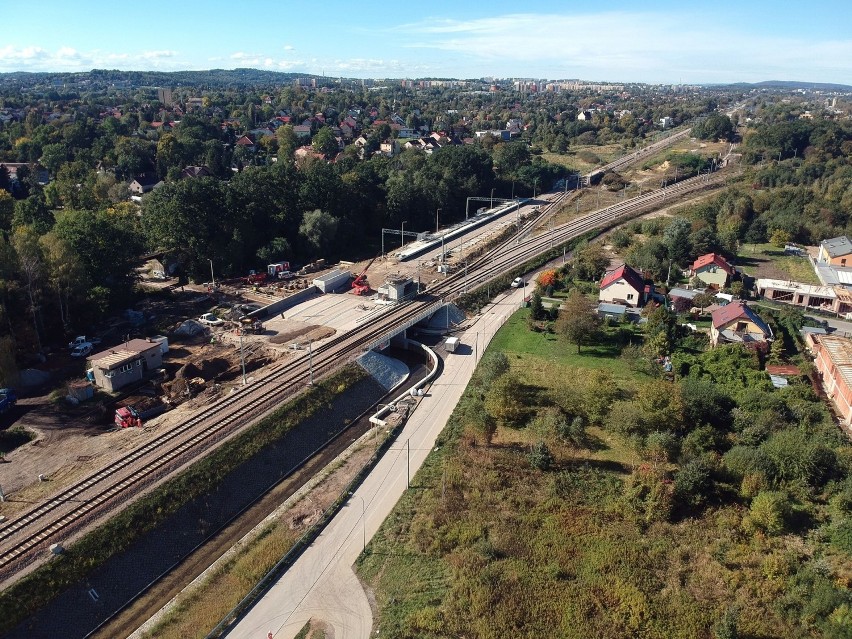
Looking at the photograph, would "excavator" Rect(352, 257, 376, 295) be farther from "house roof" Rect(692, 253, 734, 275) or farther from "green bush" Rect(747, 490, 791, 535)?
"green bush" Rect(747, 490, 791, 535)

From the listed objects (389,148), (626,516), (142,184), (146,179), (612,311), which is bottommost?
(626,516)

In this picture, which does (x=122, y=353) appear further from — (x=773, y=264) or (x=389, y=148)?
(x=389, y=148)

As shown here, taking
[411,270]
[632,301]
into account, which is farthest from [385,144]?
[632,301]

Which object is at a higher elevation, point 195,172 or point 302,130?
point 302,130

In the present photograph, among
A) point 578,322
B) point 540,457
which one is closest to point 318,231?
point 578,322

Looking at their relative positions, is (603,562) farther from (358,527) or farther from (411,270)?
(411,270)

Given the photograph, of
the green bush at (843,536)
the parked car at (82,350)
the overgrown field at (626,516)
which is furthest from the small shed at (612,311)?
the parked car at (82,350)

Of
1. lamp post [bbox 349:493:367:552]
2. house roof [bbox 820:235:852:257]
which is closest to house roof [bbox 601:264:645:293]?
house roof [bbox 820:235:852:257]
